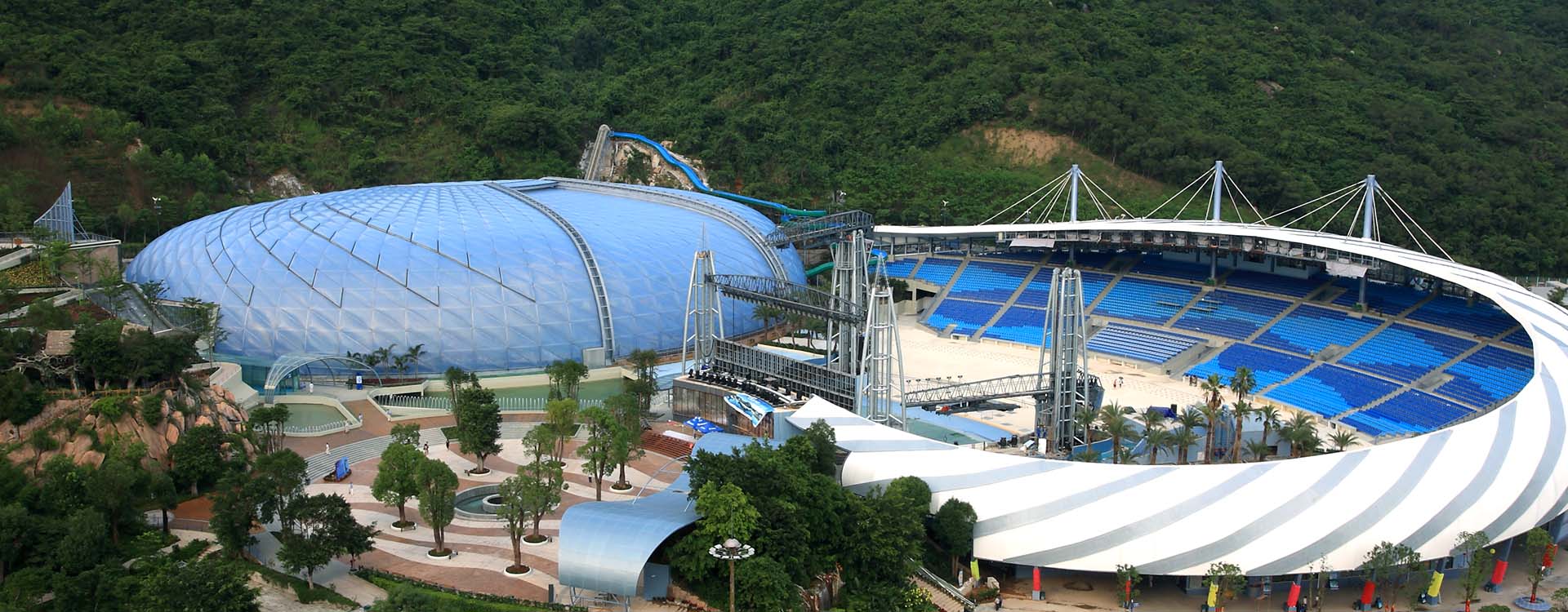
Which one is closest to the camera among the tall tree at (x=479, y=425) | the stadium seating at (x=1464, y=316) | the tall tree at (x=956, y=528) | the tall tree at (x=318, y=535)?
the tall tree at (x=318, y=535)

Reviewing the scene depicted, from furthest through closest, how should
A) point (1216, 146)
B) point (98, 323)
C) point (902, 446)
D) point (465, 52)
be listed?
point (465, 52)
point (1216, 146)
point (98, 323)
point (902, 446)

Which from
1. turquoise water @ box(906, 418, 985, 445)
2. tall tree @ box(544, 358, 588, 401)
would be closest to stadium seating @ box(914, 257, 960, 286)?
turquoise water @ box(906, 418, 985, 445)

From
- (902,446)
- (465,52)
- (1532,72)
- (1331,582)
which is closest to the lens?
(1331,582)

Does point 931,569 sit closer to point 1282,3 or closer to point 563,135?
point 563,135

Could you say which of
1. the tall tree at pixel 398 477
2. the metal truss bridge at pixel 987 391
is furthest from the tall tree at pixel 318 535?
the metal truss bridge at pixel 987 391

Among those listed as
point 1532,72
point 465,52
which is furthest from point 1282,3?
point 465,52

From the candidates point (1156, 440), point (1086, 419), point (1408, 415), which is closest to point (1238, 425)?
point (1156, 440)

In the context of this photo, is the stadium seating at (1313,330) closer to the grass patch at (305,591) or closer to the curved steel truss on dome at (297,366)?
the curved steel truss on dome at (297,366)
